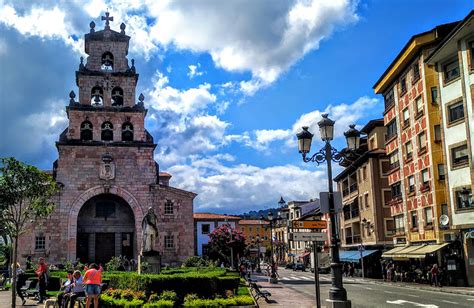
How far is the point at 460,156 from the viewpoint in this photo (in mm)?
30469

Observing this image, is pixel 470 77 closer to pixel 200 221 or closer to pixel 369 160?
pixel 369 160

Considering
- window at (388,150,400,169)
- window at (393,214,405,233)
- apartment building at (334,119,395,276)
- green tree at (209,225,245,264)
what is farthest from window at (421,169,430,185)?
green tree at (209,225,245,264)

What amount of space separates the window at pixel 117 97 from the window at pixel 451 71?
2725 centimetres

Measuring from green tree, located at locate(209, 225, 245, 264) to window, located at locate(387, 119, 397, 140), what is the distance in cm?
1760

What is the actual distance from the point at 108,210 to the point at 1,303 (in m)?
24.6

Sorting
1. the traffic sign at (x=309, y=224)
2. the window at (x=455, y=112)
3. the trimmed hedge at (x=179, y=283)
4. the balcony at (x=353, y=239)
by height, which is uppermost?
the window at (x=455, y=112)

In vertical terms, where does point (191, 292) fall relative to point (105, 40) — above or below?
below

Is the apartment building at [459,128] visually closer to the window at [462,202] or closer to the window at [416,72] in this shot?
the window at [462,202]

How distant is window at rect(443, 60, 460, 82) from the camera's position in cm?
3108

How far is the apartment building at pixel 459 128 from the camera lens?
29000 millimetres

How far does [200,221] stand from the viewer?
259 ft

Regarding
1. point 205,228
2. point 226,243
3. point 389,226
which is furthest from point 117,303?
point 205,228

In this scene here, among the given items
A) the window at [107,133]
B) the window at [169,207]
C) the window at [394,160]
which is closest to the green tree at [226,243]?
the window at [169,207]

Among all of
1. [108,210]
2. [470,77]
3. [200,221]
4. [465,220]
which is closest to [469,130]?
[470,77]
